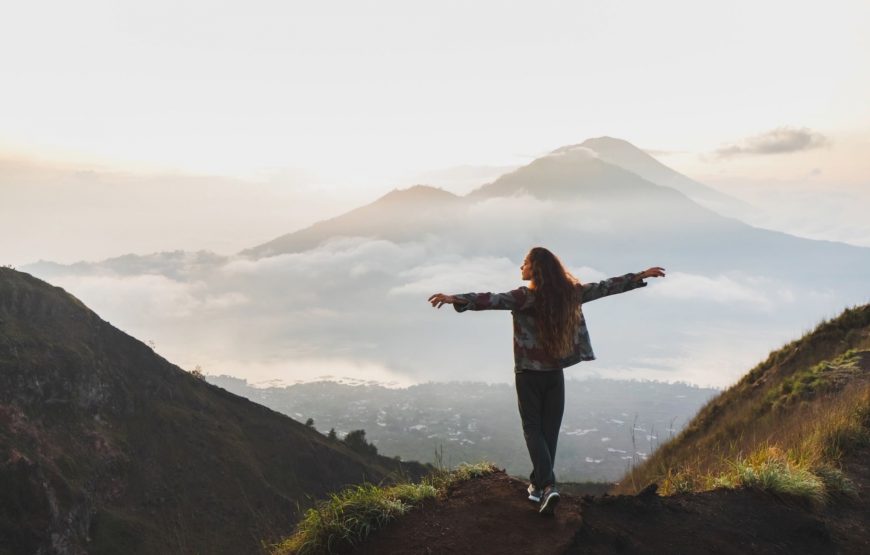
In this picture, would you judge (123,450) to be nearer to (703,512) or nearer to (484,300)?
(484,300)

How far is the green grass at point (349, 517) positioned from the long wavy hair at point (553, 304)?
83.1 inches

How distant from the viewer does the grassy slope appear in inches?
290

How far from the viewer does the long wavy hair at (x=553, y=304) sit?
19.0 feet

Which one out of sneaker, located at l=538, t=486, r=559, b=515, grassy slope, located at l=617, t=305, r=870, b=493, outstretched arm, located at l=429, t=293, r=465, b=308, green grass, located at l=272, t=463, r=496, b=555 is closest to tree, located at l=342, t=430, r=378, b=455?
grassy slope, located at l=617, t=305, r=870, b=493

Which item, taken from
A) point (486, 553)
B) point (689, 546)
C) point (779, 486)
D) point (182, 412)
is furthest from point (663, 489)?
point (182, 412)

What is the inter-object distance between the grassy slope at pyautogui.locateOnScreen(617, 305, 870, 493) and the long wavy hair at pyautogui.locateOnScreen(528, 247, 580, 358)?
290cm

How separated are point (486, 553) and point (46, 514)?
72206 millimetres

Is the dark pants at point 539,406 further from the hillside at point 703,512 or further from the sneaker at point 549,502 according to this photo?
the hillside at point 703,512

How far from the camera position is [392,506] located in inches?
220

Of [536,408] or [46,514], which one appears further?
[46,514]

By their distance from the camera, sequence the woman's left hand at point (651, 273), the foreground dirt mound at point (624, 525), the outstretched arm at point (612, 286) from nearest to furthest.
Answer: the foreground dirt mound at point (624, 525) → the outstretched arm at point (612, 286) → the woman's left hand at point (651, 273)

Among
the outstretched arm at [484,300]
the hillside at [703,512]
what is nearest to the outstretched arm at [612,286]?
the outstretched arm at [484,300]

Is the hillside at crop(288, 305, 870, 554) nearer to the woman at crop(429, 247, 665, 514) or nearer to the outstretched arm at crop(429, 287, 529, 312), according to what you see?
the woman at crop(429, 247, 665, 514)

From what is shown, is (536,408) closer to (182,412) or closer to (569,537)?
(569,537)
